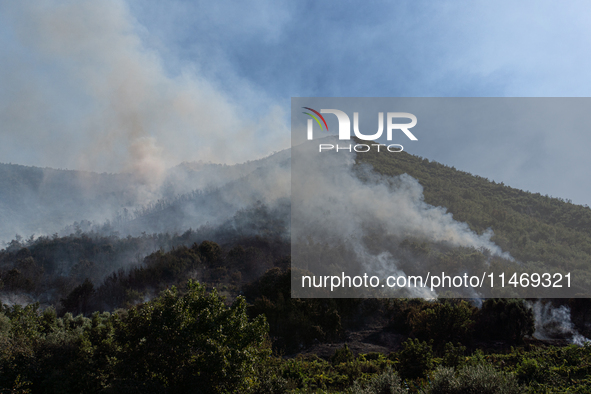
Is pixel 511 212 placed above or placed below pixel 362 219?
above

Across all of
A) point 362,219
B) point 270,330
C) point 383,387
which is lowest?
point 270,330

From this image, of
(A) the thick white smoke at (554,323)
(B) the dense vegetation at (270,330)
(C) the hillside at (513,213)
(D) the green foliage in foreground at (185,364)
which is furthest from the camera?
(C) the hillside at (513,213)

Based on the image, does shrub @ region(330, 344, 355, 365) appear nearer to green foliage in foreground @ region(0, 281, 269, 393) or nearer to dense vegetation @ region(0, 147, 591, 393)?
dense vegetation @ region(0, 147, 591, 393)

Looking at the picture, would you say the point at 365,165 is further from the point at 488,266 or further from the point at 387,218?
the point at 488,266

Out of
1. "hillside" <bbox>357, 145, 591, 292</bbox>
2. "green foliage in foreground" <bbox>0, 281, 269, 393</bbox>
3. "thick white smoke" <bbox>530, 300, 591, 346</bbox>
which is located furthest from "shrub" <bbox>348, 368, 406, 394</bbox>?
"hillside" <bbox>357, 145, 591, 292</bbox>

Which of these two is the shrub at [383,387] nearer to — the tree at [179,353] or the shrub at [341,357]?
the tree at [179,353]

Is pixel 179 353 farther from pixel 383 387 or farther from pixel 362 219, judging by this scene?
pixel 362 219

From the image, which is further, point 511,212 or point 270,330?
point 511,212

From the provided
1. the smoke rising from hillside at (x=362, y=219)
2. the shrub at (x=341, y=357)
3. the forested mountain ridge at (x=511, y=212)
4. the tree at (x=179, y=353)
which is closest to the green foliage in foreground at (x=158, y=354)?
the tree at (x=179, y=353)

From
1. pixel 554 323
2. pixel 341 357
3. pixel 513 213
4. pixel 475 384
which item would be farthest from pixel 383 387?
pixel 513 213

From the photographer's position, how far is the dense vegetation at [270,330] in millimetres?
10742

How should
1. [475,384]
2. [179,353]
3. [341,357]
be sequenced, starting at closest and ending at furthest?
[475,384] < [179,353] < [341,357]

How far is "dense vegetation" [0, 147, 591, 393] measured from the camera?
10.7 meters

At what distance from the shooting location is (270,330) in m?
27.9
